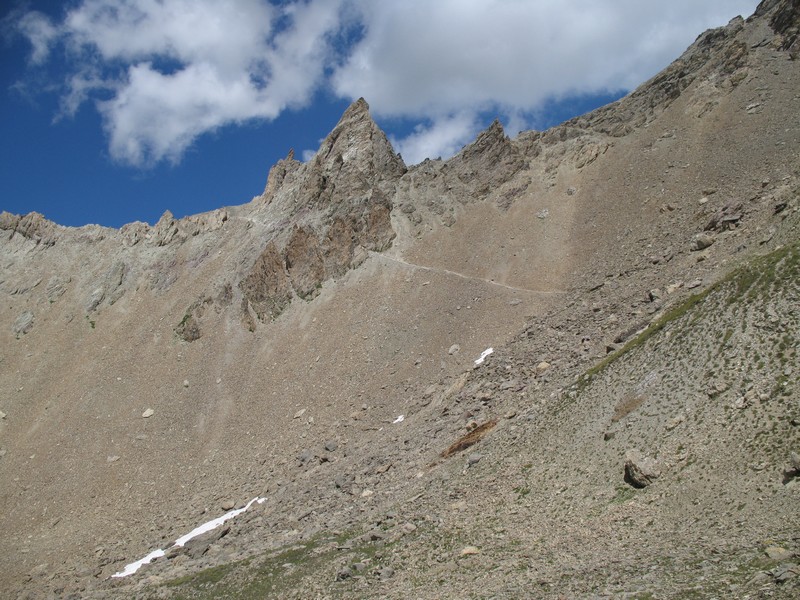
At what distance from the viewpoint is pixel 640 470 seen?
24.6 metres

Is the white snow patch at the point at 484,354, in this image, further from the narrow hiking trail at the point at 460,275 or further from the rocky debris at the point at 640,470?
the rocky debris at the point at 640,470

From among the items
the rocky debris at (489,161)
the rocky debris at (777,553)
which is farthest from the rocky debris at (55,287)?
the rocky debris at (777,553)

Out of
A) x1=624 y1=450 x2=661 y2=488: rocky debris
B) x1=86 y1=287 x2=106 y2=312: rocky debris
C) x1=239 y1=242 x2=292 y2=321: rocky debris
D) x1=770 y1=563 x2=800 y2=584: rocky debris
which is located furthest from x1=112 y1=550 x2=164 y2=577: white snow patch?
x1=86 y1=287 x2=106 y2=312: rocky debris

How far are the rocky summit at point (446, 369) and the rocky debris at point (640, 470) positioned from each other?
0.16 metres

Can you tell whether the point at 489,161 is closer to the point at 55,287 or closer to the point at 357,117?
the point at 357,117

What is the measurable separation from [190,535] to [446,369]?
23.6 m

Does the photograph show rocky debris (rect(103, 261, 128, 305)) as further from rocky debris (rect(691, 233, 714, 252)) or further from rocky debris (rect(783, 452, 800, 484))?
rocky debris (rect(783, 452, 800, 484))

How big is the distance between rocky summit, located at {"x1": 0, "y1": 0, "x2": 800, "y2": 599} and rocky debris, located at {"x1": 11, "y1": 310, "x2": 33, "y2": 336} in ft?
0.87

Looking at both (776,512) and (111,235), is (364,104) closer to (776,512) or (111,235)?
(111,235)

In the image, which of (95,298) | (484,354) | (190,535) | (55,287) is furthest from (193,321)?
(484,354)

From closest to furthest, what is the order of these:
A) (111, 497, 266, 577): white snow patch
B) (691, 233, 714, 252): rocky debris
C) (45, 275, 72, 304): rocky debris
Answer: (111, 497, 266, 577): white snow patch
(691, 233, 714, 252): rocky debris
(45, 275, 72, 304): rocky debris

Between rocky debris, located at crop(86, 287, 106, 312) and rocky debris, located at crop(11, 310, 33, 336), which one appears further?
rocky debris, located at crop(86, 287, 106, 312)

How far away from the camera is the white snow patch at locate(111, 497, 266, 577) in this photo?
38.8m

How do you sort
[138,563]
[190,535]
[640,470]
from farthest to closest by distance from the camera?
[190,535]
[138,563]
[640,470]
